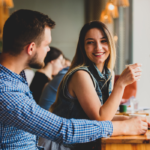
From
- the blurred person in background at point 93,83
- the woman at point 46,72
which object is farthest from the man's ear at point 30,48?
the woman at point 46,72

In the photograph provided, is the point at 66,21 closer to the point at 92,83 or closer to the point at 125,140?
the point at 92,83

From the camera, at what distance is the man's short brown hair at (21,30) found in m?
1.12

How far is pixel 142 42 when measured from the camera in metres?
3.37

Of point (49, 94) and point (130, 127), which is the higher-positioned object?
point (49, 94)

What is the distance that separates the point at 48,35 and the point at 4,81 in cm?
41

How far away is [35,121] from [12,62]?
Answer: 1.19ft

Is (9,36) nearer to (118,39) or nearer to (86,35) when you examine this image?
(86,35)

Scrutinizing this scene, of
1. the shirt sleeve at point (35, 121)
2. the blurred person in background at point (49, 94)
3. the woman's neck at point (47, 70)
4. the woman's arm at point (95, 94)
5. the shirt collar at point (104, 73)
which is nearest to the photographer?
the shirt sleeve at point (35, 121)

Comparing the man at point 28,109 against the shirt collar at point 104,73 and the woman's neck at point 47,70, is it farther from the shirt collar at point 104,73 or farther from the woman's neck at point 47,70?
the woman's neck at point 47,70

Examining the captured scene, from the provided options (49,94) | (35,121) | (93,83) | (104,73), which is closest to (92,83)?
(93,83)

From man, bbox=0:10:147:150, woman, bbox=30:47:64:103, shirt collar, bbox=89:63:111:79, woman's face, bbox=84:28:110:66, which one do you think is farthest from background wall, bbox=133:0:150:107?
man, bbox=0:10:147:150

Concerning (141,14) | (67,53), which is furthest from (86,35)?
(67,53)

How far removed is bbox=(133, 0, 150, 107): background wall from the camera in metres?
3.21

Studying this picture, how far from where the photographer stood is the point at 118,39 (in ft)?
15.3
